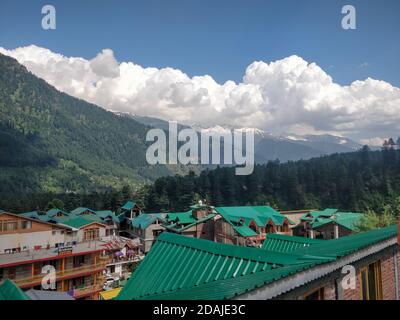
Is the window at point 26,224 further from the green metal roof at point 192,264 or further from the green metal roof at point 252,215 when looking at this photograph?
the green metal roof at point 192,264

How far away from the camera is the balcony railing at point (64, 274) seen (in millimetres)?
22244

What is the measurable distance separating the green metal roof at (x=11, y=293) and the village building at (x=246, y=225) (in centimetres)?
3252

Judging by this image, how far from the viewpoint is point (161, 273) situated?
6430mm

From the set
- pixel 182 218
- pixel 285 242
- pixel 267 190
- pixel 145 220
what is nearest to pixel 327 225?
pixel 182 218

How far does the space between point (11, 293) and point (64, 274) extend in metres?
24.1

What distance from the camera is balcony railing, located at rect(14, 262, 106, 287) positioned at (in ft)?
73.0

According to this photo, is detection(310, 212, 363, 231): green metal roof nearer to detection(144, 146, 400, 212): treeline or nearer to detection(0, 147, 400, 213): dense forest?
detection(144, 146, 400, 212): treeline

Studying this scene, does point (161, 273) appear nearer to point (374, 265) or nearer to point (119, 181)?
point (374, 265)

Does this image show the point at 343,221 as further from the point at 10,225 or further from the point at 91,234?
the point at 10,225

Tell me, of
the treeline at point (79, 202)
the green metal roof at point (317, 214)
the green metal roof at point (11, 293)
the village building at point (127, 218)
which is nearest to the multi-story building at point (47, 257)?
the green metal roof at point (11, 293)

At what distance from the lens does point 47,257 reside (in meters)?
23.5

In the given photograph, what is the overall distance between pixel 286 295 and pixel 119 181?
193m

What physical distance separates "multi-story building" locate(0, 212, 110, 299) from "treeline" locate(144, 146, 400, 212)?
41.6m
